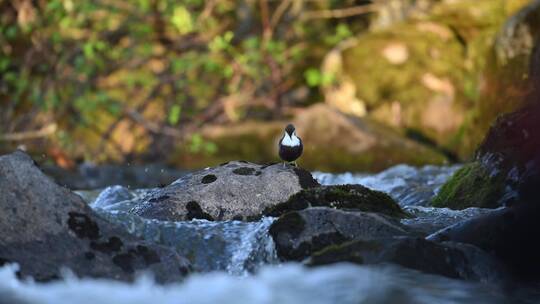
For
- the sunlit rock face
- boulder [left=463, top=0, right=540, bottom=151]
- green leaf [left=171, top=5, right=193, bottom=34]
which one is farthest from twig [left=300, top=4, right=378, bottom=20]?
boulder [left=463, top=0, right=540, bottom=151]

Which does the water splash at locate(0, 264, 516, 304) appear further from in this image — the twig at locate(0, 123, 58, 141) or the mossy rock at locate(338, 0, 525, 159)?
the twig at locate(0, 123, 58, 141)

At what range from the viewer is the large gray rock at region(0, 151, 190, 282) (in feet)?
16.7

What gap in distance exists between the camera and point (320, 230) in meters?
5.72

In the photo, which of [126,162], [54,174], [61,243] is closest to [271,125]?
[126,162]

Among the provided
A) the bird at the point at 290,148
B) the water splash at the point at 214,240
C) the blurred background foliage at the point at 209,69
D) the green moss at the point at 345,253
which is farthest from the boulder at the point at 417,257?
the blurred background foliage at the point at 209,69

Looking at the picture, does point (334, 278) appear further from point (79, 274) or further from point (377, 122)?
point (377, 122)

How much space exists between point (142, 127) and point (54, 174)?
3.66m

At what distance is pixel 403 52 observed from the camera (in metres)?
17.7

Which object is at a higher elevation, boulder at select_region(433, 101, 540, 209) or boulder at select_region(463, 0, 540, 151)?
boulder at select_region(463, 0, 540, 151)

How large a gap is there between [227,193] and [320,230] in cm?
145

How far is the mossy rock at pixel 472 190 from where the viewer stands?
713cm

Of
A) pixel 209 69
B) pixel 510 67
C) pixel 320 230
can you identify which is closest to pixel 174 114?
pixel 209 69

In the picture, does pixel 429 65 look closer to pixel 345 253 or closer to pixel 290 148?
pixel 290 148

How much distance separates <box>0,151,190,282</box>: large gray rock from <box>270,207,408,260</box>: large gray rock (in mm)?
730
